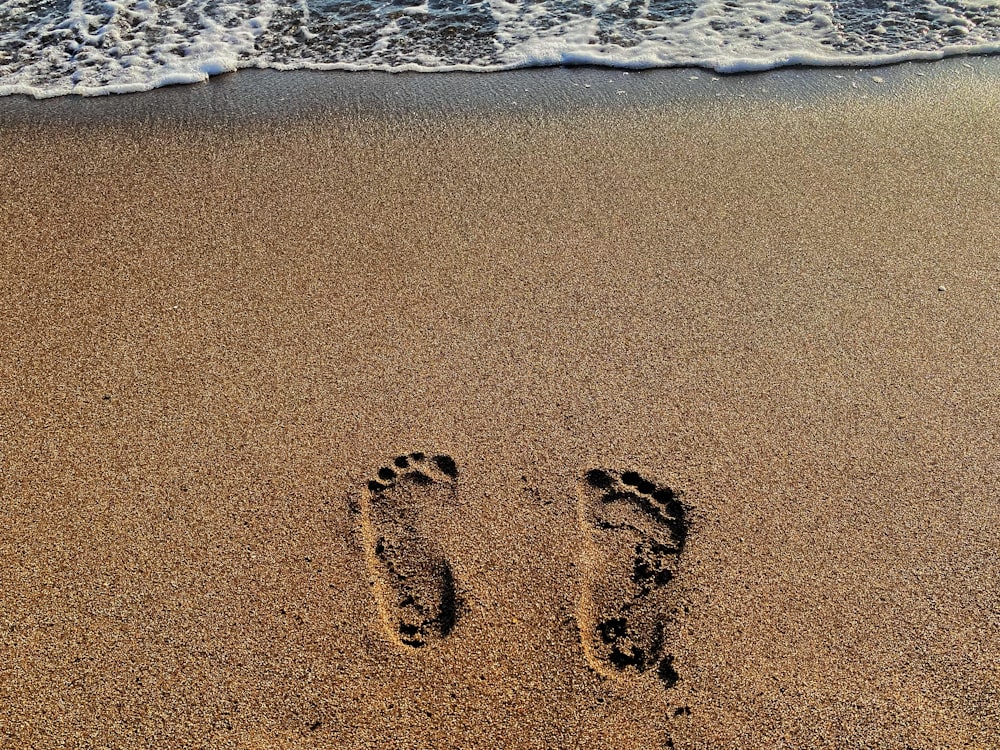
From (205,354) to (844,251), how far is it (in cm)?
211

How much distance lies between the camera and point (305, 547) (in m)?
2.07

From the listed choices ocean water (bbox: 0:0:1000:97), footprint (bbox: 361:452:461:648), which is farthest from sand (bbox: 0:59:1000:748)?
ocean water (bbox: 0:0:1000:97)

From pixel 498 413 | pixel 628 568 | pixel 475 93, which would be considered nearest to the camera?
pixel 628 568

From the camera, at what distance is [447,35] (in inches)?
173

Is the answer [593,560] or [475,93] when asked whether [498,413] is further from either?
[475,93]

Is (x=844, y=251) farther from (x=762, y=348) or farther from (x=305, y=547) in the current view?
(x=305, y=547)

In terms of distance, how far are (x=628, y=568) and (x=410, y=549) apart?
521 millimetres

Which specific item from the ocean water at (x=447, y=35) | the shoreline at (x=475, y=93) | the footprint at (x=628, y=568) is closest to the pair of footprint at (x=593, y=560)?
the footprint at (x=628, y=568)

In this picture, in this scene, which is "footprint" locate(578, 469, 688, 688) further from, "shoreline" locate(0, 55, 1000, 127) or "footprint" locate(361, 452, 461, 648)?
"shoreline" locate(0, 55, 1000, 127)

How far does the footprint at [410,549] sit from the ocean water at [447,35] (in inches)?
98.5

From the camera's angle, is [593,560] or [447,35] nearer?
[593,560]

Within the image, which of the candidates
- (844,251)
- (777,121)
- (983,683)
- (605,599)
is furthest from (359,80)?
(983,683)

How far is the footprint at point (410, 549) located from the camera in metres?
1.94

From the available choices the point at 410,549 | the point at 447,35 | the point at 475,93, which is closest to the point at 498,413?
the point at 410,549
